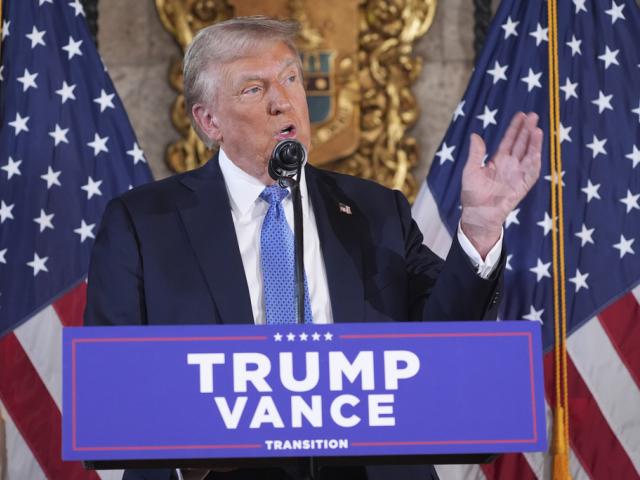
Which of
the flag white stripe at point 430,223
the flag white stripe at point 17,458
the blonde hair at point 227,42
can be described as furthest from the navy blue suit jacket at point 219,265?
the flag white stripe at point 17,458

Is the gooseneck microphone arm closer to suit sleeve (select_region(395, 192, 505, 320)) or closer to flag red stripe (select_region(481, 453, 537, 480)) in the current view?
suit sleeve (select_region(395, 192, 505, 320))

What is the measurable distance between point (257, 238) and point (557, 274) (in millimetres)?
1570

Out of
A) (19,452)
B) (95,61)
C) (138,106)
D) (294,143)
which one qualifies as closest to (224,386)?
(294,143)

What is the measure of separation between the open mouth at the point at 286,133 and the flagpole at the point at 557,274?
1521 mm

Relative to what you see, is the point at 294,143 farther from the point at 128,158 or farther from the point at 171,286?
the point at 128,158

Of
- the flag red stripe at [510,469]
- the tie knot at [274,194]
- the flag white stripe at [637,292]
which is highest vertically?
the tie knot at [274,194]

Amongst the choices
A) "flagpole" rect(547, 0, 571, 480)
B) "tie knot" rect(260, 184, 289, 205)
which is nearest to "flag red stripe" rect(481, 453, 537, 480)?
"flagpole" rect(547, 0, 571, 480)

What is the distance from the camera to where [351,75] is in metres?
4.25

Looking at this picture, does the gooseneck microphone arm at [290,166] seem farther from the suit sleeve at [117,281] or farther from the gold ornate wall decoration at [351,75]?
the gold ornate wall decoration at [351,75]

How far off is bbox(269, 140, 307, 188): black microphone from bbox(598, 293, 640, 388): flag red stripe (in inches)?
80.9

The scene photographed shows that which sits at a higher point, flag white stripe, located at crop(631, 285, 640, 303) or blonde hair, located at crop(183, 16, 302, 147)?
blonde hair, located at crop(183, 16, 302, 147)

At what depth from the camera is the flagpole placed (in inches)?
140

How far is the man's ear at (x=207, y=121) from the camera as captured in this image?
2709mm

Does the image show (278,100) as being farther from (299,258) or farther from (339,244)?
(299,258)
